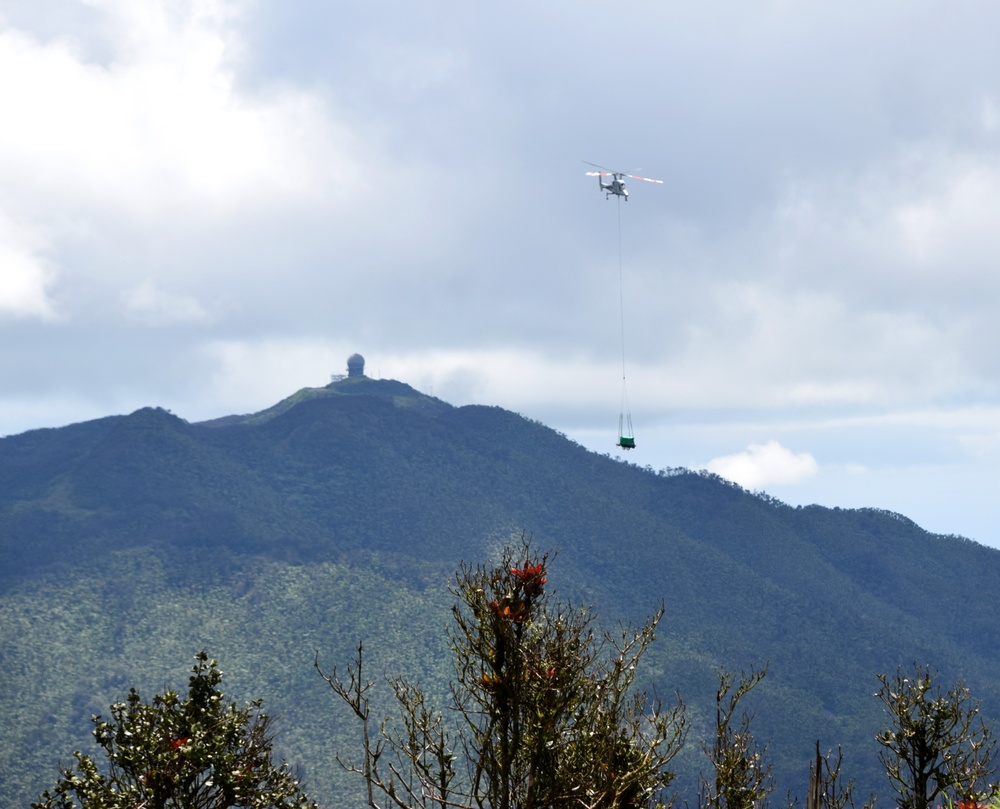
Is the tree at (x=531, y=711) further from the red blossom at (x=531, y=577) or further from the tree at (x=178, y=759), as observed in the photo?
the tree at (x=178, y=759)

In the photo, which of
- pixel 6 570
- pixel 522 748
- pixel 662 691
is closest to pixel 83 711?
pixel 6 570

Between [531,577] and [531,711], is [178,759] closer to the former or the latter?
[531,711]

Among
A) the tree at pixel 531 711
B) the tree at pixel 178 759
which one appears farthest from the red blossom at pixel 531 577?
the tree at pixel 178 759

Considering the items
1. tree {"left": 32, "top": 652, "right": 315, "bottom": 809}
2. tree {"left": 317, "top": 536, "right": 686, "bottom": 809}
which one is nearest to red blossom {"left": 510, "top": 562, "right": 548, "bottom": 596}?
tree {"left": 317, "top": 536, "right": 686, "bottom": 809}

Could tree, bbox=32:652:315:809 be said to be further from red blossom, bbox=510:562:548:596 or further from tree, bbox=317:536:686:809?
red blossom, bbox=510:562:548:596

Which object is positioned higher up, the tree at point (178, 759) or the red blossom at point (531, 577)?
the red blossom at point (531, 577)

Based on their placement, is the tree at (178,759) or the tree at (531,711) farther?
the tree at (178,759)

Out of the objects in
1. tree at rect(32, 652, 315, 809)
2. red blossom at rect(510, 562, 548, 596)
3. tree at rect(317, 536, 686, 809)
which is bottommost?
tree at rect(32, 652, 315, 809)

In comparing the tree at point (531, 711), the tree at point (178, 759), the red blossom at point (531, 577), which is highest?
the red blossom at point (531, 577)
